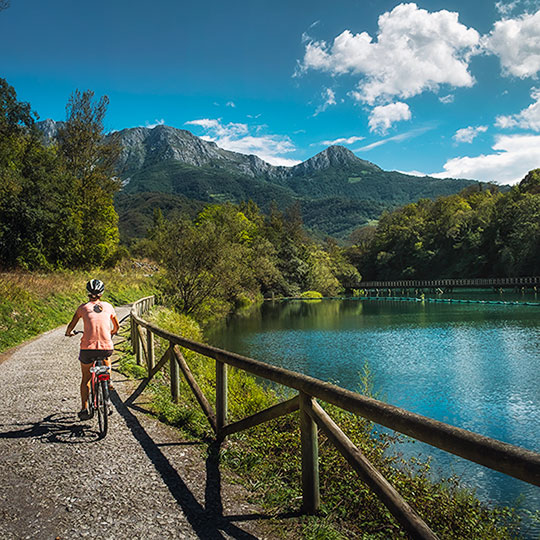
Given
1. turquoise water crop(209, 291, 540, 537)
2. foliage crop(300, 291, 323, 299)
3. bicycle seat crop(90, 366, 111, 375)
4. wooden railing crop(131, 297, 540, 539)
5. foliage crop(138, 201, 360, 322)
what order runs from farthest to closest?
foliage crop(300, 291, 323, 299)
foliage crop(138, 201, 360, 322)
turquoise water crop(209, 291, 540, 537)
bicycle seat crop(90, 366, 111, 375)
wooden railing crop(131, 297, 540, 539)

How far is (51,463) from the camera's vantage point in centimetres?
457

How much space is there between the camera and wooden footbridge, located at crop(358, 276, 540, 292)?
67406 millimetres

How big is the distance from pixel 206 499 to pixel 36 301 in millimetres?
17414

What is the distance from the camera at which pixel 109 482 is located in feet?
13.5

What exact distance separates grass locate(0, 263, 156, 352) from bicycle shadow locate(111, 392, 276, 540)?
10317mm

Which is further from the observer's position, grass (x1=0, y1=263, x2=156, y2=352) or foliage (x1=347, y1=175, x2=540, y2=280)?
foliage (x1=347, y1=175, x2=540, y2=280)

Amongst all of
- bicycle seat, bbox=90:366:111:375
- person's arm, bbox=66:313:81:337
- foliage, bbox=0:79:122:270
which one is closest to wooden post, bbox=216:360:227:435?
bicycle seat, bbox=90:366:111:375

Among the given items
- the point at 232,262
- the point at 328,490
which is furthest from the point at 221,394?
the point at 232,262

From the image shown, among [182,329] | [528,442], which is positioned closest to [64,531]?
[528,442]

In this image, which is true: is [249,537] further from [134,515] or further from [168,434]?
[168,434]

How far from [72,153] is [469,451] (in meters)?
37.4

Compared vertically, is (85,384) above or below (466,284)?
above

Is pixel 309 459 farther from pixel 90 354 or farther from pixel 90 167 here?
pixel 90 167

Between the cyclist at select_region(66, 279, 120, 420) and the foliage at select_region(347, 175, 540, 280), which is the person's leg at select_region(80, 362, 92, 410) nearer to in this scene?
the cyclist at select_region(66, 279, 120, 420)
